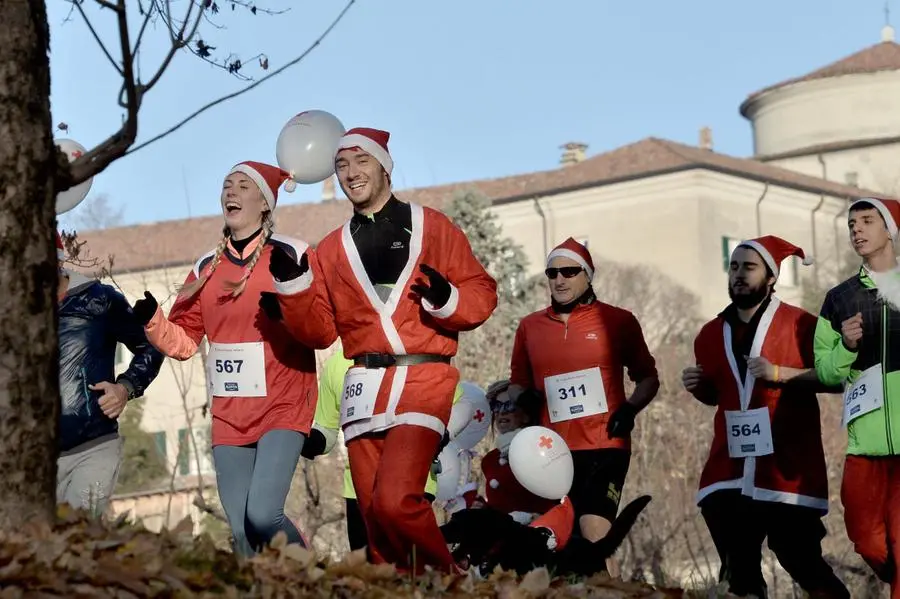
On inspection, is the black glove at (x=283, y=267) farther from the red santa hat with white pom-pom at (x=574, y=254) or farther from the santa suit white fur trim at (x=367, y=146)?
the red santa hat with white pom-pom at (x=574, y=254)

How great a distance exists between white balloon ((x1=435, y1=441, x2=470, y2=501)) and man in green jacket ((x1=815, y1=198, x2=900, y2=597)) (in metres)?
3.07

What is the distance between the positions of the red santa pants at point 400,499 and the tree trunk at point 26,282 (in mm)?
2049

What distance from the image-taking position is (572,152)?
8138cm

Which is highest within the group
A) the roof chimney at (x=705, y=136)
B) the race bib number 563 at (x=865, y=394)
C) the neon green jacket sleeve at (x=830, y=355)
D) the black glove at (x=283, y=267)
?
the roof chimney at (x=705, y=136)

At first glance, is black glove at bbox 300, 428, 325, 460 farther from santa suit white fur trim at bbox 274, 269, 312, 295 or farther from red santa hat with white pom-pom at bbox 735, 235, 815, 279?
red santa hat with white pom-pom at bbox 735, 235, 815, 279

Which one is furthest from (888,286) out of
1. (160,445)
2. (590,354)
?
(160,445)

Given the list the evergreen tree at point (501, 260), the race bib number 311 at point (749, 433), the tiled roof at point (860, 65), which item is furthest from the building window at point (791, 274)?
the race bib number 311 at point (749, 433)

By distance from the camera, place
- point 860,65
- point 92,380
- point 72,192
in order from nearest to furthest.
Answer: point 92,380
point 72,192
point 860,65

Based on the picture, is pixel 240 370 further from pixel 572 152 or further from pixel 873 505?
pixel 572 152

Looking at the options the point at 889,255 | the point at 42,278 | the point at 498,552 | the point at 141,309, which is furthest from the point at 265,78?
the point at 889,255

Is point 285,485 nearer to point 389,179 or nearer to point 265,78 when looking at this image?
point 389,179

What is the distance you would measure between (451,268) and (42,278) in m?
2.65

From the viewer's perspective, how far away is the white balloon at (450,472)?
12211 millimetres

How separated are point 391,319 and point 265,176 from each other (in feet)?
5.24
